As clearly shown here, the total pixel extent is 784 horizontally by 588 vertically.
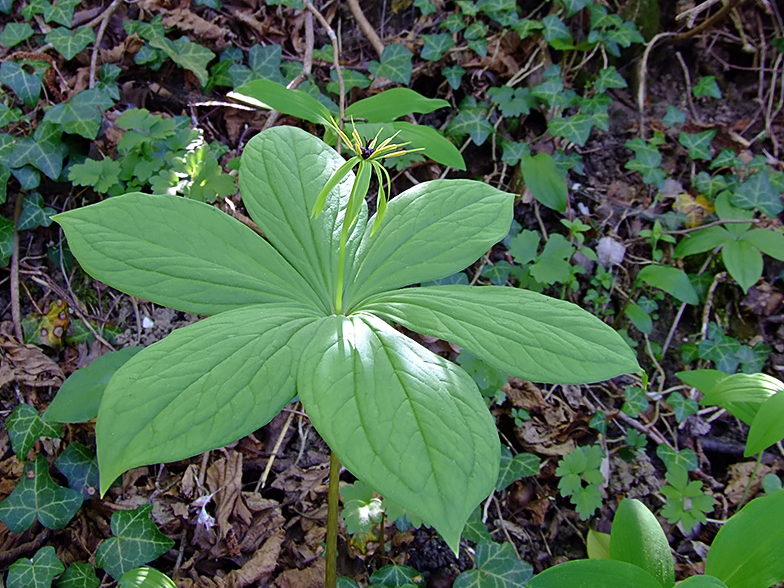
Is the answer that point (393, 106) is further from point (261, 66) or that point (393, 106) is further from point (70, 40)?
point (70, 40)

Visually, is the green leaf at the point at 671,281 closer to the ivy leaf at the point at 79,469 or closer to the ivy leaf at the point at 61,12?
the ivy leaf at the point at 79,469

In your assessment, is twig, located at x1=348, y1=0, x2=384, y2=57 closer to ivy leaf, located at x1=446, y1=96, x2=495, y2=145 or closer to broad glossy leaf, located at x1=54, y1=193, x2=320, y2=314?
ivy leaf, located at x1=446, y1=96, x2=495, y2=145

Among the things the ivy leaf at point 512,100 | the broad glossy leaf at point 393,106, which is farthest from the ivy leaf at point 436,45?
the broad glossy leaf at point 393,106

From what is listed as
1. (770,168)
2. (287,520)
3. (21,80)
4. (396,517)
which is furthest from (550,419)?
(21,80)

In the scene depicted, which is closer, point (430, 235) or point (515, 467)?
point (430, 235)

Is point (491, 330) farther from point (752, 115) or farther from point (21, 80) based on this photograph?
point (752, 115)

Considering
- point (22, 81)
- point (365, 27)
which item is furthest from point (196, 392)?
point (365, 27)

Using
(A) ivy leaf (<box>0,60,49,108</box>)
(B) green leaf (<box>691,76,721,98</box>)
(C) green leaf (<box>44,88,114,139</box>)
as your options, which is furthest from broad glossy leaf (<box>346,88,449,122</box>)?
(B) green leaf (<box>691,76,721,98</box>)
